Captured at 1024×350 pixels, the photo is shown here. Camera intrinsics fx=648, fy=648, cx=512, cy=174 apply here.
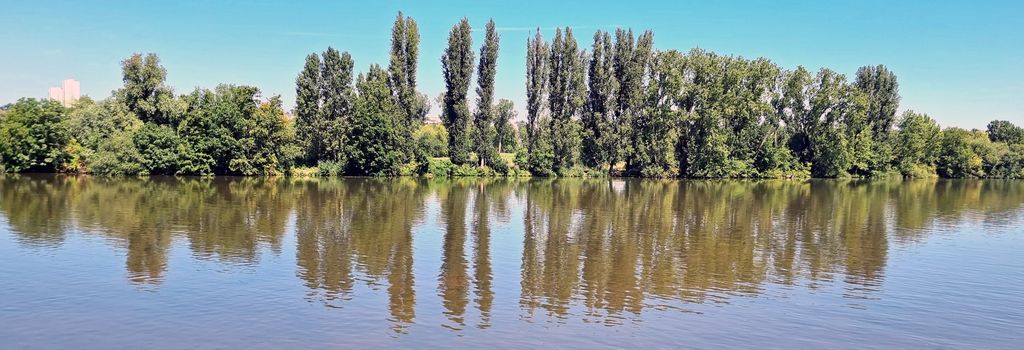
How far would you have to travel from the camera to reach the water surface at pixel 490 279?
10.4 metres

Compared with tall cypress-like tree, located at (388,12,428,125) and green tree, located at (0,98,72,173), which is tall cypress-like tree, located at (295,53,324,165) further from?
green tree, located at (0,98,72,173)

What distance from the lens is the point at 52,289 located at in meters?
12.4

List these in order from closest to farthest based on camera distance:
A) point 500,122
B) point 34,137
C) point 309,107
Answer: point 34,137 → point 309,107 → point 500,122

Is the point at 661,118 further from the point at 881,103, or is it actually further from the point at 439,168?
the point at 881,103

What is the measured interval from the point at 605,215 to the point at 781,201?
15.7 m

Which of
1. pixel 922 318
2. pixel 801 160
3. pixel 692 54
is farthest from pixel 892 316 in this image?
pixel 801 160

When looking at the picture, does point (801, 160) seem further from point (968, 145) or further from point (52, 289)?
point (52, 289)

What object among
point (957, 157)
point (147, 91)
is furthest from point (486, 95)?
point (957, 157)

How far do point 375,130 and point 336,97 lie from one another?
4.78m

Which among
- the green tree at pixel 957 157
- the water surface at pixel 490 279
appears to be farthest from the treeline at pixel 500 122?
the water surface at pixel 490 279

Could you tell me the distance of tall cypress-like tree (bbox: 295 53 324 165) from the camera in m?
57.8

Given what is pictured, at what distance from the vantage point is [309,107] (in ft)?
191

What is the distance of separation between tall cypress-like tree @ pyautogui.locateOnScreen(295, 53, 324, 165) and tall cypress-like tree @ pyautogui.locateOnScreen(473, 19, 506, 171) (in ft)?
48.8

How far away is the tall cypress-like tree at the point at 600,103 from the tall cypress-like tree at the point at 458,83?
40.8 ft
